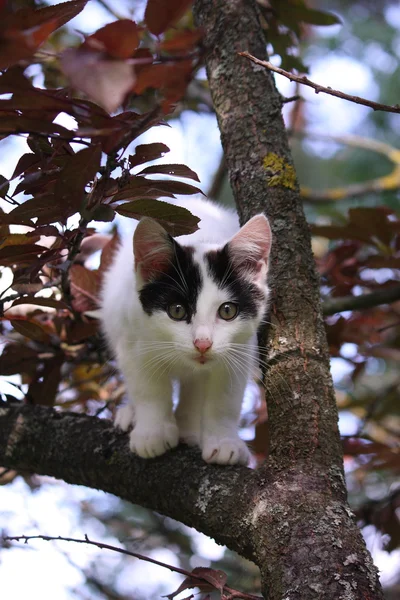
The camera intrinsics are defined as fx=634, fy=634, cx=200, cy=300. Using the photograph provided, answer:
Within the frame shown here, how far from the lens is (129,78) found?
82 centimetres

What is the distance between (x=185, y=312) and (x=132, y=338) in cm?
26

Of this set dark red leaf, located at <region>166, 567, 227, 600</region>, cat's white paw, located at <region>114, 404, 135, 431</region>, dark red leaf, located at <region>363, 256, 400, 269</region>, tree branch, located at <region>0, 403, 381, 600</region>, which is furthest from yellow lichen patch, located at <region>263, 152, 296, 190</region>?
dark red leaf, located at <region>166, 567, 227, 600</region>

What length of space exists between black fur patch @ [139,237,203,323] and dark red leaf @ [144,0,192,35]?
4.11ft

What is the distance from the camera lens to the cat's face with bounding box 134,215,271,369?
2.05 m

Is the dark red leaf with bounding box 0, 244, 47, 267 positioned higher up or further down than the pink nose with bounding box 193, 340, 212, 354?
further down

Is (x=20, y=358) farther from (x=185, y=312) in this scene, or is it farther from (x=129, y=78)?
(x=129, y=78)

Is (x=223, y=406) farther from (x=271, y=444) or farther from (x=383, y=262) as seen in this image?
(x=383, y=262)

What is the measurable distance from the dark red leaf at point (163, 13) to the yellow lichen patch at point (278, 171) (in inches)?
39.9

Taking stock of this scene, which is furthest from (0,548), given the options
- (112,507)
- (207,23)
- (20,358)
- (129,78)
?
(129,78)

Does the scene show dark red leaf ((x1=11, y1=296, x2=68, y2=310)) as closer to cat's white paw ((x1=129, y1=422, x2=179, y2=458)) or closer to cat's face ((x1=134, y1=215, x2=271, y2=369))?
cat's face ((x1=134, y1=215, x2=271, y2=369))

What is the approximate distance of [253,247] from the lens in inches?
79.7

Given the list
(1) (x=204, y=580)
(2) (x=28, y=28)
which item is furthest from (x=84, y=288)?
(2) (x=28, y=28)

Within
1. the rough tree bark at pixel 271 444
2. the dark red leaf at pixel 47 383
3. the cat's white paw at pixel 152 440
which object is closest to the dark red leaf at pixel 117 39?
the rough tree bark at pixel 271 444

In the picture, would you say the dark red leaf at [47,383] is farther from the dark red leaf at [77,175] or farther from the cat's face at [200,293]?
the dark red leaf at [77,175]
